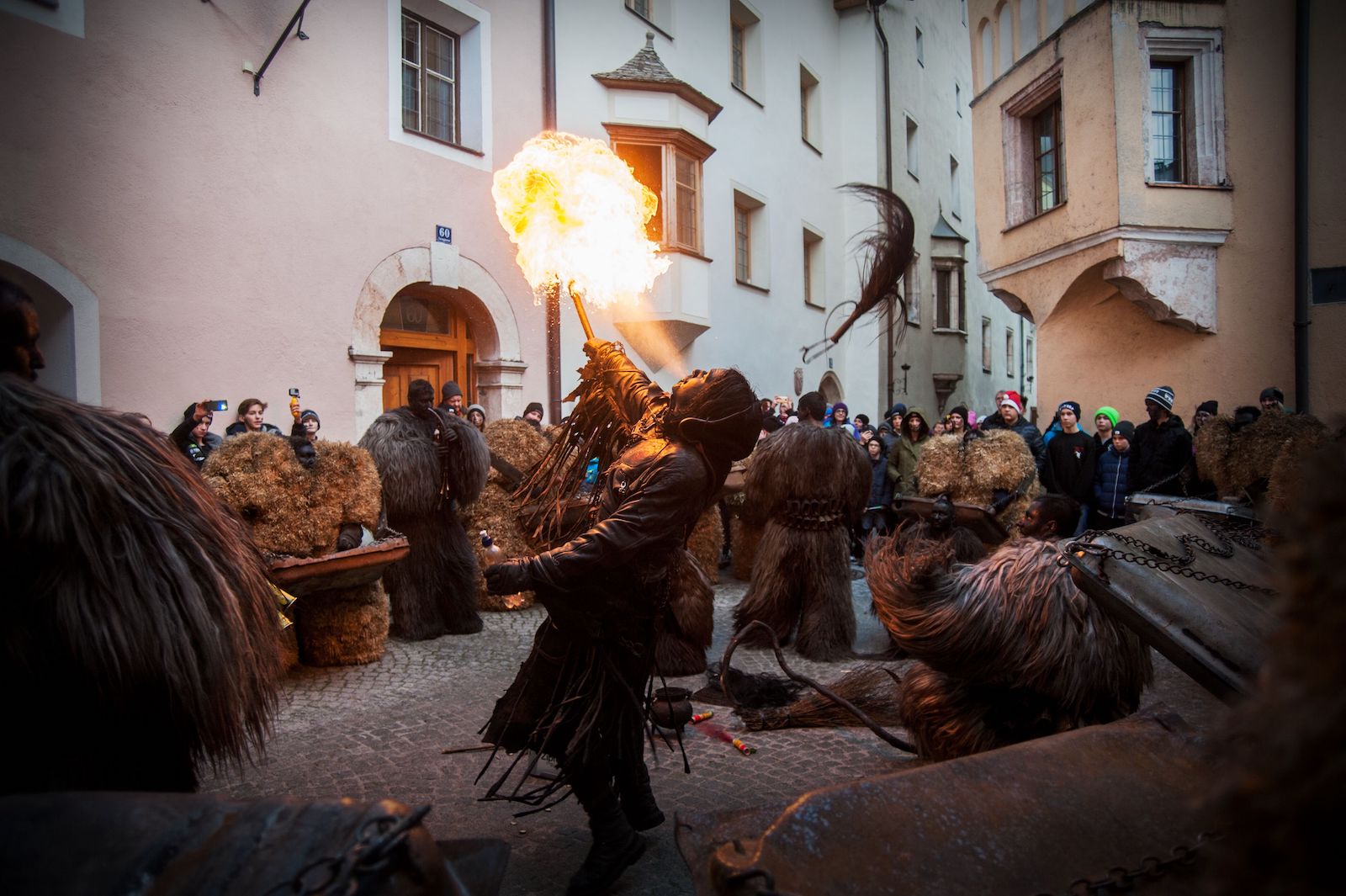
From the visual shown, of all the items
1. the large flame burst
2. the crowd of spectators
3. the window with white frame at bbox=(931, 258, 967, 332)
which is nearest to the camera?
the large flame burst

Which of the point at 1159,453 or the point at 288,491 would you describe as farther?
the point at 1159,453

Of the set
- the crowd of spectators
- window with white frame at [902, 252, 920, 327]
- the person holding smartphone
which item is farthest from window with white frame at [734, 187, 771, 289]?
the person holding smartphone

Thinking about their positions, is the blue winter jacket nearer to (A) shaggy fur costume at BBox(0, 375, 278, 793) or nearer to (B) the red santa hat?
(B) the red santa hat

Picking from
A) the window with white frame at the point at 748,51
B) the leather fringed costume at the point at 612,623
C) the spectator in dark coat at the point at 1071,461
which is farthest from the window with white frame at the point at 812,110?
the leather fringed costume at the point at 612,623

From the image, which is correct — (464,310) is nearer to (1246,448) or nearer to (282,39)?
(282,39)

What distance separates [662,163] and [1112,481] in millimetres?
8758

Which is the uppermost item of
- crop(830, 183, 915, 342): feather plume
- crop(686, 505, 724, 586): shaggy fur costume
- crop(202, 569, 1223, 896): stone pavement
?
crop(830, 183, 915, 342): feather plume

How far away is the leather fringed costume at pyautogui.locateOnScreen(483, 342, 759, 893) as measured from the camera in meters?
2.84

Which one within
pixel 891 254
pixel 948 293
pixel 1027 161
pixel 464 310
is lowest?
pixel 464 310

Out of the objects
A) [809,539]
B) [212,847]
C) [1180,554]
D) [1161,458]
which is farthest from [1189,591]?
Result: [1161,458]

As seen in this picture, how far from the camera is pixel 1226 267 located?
11844 mm

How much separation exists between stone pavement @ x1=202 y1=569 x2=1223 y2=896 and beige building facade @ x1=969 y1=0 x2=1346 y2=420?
8270 millimetres

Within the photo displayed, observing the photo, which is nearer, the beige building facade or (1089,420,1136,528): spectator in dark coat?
(1089,420,1136,528): spectator in dark coat

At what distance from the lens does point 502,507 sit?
7.71 meters
